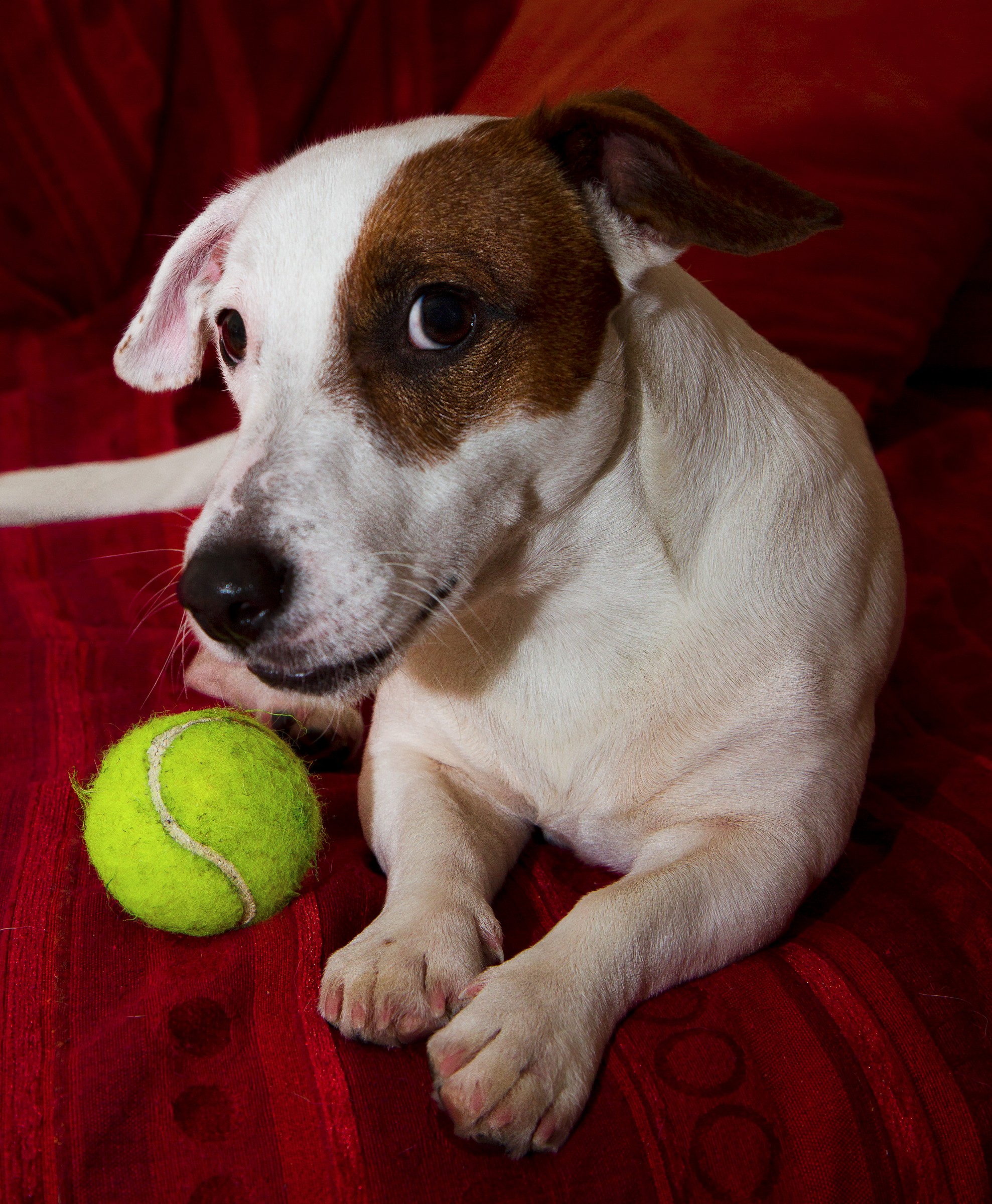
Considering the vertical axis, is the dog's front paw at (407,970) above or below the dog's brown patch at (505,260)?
below

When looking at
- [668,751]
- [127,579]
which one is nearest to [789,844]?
[668,751]

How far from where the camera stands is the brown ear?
1.28m

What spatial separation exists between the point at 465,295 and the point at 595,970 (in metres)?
0.80

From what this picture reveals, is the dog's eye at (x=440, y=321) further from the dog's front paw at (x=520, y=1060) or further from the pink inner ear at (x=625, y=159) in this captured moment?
the dog's front paw at (x=520, y=1060)

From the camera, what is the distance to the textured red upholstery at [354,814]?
1.12 m

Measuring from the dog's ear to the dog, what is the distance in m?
0.03

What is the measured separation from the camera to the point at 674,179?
1.35 metres

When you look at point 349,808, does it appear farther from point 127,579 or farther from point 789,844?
point 127,579

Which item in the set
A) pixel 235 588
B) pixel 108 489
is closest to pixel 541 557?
pixel 235 588

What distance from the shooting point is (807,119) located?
2504mm

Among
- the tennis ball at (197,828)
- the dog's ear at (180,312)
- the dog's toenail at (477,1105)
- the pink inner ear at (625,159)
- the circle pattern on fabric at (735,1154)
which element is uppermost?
the pink inner ear at (625,159)

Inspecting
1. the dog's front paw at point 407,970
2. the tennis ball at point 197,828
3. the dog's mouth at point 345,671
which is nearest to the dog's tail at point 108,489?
the tennis ball at point 197,828

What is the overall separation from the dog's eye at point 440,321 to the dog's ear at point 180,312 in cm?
56

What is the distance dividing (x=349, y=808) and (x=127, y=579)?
90 centimetres
